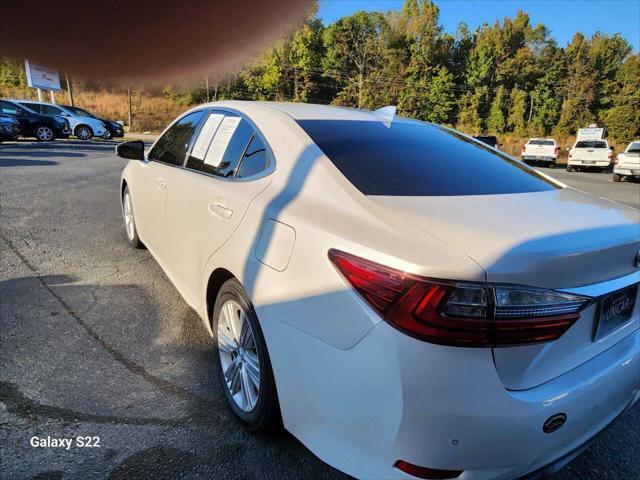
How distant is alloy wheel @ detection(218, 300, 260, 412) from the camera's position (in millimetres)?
2102

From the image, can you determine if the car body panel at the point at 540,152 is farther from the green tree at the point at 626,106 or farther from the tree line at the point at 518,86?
the green tree at the point at 626,106

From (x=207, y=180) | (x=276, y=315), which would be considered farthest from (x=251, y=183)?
(x=276, y=315)

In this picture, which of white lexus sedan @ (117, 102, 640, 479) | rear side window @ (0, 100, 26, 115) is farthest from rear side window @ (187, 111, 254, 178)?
rear side window @ (0, 100, 26, 115)

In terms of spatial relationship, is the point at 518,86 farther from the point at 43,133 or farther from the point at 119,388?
the point at 119,388

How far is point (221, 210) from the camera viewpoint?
2305 mm

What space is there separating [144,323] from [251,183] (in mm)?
1561

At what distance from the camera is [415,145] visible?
249 centimetres

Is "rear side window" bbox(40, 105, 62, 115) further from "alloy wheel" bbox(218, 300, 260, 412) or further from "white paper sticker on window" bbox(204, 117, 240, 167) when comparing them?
"alloy wheel" bbox(218, 300, 260, 412)

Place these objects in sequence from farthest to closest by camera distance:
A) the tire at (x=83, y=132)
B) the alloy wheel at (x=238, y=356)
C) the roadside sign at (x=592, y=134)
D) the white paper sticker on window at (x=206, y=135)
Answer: the roadside sign at (x=592, y=134) < the tire at (x=83, y=132) < the white paper sticker on window at (x=206, y=135) < the alloy wheel at (x=238, y=356)

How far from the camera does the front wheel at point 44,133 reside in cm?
1677

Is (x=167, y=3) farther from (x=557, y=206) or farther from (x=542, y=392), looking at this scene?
(x=557, y=206)

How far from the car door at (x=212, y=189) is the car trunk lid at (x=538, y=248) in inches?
31.3

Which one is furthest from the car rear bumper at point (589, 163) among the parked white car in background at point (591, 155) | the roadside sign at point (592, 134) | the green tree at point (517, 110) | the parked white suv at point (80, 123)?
the green tree at point (517, 110)

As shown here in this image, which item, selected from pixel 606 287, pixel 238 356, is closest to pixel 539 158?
pixel 606 287
